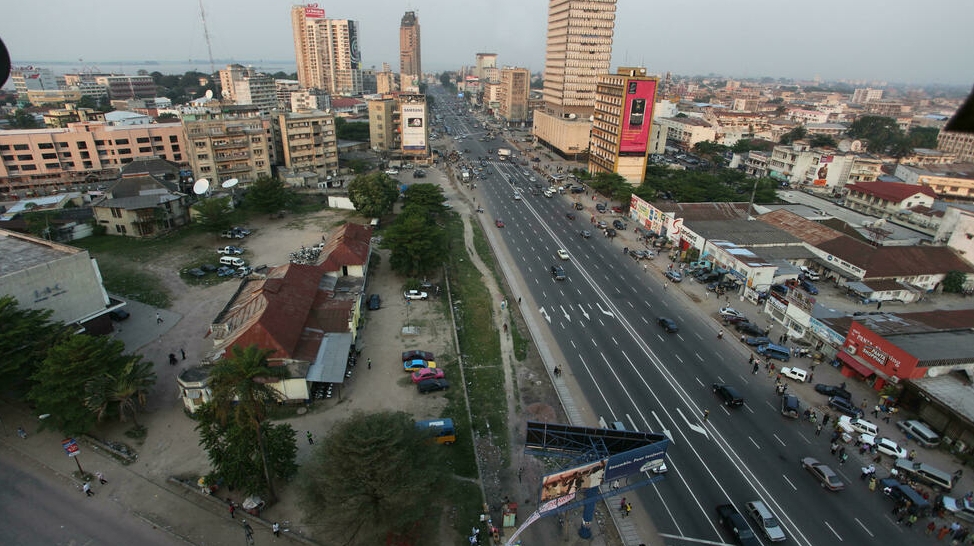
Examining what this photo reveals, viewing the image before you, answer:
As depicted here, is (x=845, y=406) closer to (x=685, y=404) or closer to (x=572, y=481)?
(x=685, y=404)

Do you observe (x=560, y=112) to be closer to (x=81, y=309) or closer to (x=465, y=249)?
(x=465, y=249)

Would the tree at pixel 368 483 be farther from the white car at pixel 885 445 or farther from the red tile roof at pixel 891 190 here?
the red tile roof at pixel 891 190

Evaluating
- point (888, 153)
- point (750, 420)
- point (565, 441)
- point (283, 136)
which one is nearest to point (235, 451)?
point (565, 441)

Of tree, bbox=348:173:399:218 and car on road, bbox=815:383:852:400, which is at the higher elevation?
tree, bbox=348:173:399:218

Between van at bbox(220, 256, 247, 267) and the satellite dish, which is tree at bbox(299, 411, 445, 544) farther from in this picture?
the satellite dish

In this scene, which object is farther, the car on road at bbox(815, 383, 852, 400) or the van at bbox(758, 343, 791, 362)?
the van at bbox(758, 343, 791, 362)

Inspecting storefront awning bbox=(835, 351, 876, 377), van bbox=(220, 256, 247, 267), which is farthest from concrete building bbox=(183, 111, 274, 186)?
storefront awning bbox=(835, 351, 876, 377)
